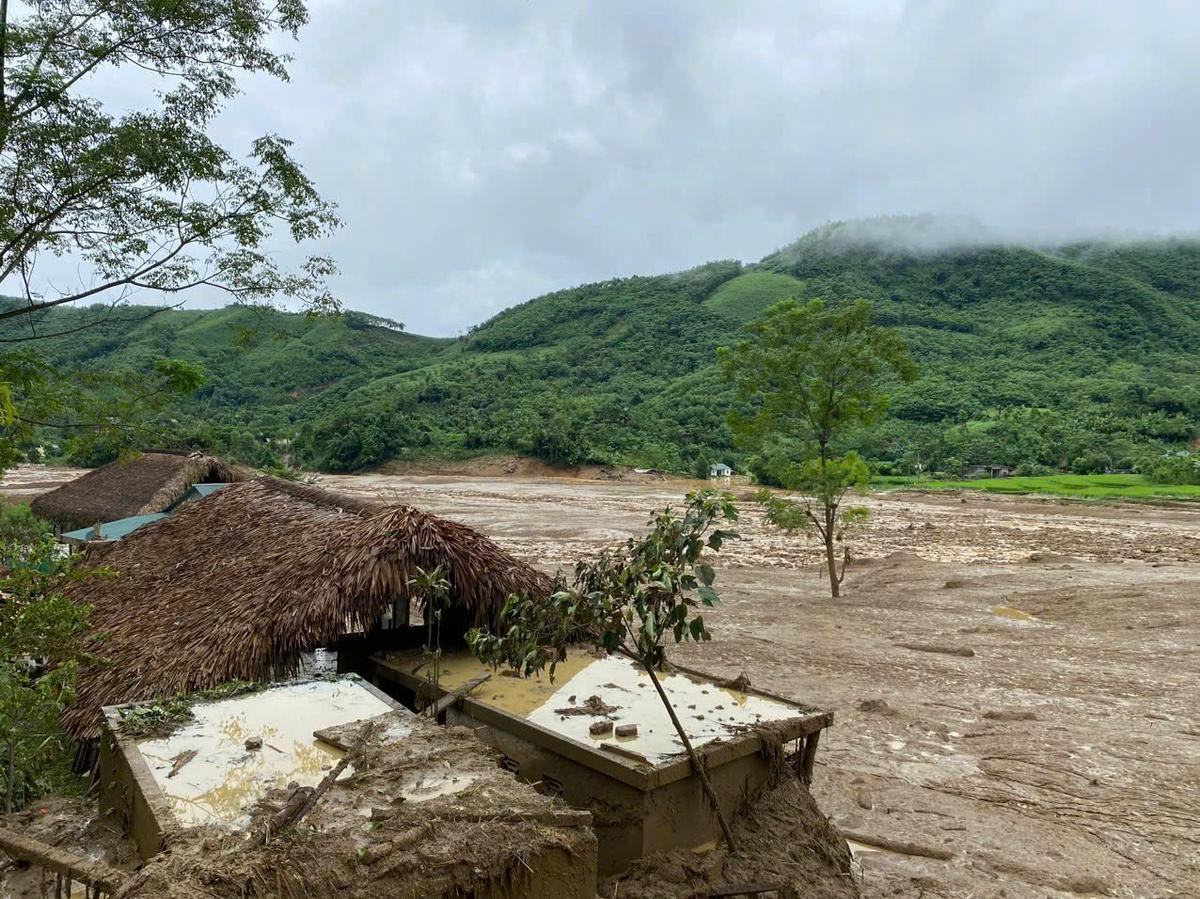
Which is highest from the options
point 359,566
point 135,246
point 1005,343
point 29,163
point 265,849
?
point 1005,343

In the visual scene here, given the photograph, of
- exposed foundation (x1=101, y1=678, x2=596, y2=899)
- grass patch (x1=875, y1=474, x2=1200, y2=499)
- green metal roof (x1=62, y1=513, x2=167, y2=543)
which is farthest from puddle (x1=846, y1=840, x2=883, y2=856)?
grass patch (x1=875, y1=474, x2=1200, y2=499)

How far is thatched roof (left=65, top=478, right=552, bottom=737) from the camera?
539cm

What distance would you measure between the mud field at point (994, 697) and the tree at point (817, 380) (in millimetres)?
2336

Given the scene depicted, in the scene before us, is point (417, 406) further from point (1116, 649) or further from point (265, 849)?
point (265, 849)

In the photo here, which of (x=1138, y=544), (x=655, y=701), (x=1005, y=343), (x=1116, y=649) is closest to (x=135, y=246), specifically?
(x=655, y=701)

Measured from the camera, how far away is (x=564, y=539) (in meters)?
24.3

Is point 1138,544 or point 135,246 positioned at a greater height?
point 135,246

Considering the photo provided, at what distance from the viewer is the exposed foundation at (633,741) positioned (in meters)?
3.89

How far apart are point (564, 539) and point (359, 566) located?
1880 cm

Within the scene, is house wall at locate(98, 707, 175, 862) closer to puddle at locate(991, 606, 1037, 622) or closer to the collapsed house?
the collapsed house

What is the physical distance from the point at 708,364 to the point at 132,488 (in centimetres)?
6221

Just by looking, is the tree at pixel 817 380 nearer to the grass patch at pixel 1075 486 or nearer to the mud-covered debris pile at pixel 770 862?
the mud-covered debris pile at pixel 770 862

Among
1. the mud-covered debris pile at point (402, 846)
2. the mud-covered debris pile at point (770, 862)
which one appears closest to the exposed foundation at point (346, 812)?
the mud-covered debris pile at point (402, 846)

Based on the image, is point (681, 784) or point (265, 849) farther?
point (681, 784)
